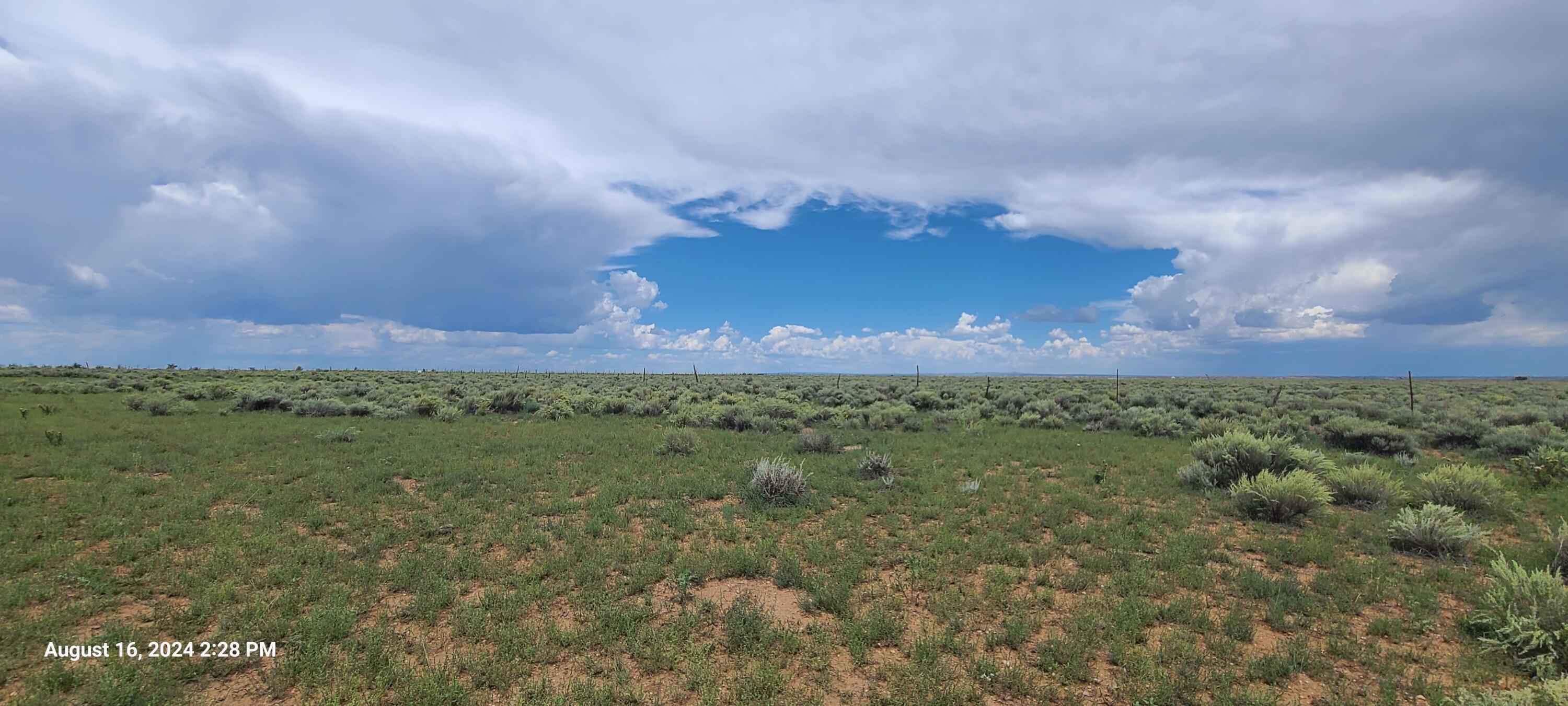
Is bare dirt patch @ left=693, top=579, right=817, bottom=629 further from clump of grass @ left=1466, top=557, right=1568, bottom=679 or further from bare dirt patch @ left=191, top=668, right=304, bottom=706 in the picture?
clump of grass @ left=1466, top=557, right=1568, bottom=679

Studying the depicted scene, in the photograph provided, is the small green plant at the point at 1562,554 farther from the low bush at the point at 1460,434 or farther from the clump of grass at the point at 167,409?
the clump of grass at the point at 167,409

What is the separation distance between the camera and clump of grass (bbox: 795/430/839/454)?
15766mm

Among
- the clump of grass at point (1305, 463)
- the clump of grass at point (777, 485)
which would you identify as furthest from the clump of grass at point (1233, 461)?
the clump of grass at point (777, 485)

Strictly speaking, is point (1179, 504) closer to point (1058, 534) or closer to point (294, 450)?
point (1058, 534)

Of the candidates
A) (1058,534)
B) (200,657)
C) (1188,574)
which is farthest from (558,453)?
(1188,574)

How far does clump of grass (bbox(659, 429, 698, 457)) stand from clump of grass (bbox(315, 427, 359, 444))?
8.62 meters

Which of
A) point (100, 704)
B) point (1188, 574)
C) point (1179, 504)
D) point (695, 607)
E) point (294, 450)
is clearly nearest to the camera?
point (100, 704)

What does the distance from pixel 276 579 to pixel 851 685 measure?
680 cm

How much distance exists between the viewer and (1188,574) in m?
7.43

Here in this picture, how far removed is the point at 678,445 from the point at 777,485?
5.20m

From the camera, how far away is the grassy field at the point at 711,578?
518 cm

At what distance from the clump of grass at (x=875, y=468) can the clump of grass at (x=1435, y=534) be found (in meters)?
7.77

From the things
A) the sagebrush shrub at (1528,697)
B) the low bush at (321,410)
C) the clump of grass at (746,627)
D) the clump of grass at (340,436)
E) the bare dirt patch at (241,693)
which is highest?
the low bush at (321,410)

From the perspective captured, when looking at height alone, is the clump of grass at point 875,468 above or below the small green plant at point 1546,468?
below
